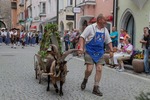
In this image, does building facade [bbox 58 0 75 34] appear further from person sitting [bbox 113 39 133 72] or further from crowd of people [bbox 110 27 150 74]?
person sitting [bbox 113 39 133 72]

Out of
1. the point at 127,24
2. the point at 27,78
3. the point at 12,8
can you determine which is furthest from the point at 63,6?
the point at 12,8

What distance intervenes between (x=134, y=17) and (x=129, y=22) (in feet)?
5.76

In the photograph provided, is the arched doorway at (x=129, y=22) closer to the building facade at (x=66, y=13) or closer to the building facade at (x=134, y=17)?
the building facade at (x=134, y=17)

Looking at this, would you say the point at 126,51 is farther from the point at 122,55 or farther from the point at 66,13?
the point at 66,13

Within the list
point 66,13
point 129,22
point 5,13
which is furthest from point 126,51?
point 5,13

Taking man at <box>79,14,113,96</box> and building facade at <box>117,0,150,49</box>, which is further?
building facade at <box>117,0,150,49</box>

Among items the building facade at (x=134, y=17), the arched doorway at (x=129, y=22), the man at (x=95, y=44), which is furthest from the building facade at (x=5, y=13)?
the man at (x=95, y=44)

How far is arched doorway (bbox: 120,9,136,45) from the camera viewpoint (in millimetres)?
18391

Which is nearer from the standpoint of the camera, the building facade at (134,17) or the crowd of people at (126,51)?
the crowd of people at (126,51)

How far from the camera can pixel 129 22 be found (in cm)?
1919

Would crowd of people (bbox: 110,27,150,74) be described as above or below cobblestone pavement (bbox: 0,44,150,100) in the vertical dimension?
above

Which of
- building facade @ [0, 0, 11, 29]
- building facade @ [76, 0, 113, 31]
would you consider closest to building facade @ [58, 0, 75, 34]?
building facade @ [76, 0, 113, 31]

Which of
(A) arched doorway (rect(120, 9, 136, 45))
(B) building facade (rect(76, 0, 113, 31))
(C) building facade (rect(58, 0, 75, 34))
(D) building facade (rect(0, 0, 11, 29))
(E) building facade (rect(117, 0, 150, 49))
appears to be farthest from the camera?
(D) building facade (rect(0, 0, 11, 29))

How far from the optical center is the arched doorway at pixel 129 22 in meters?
18.4
